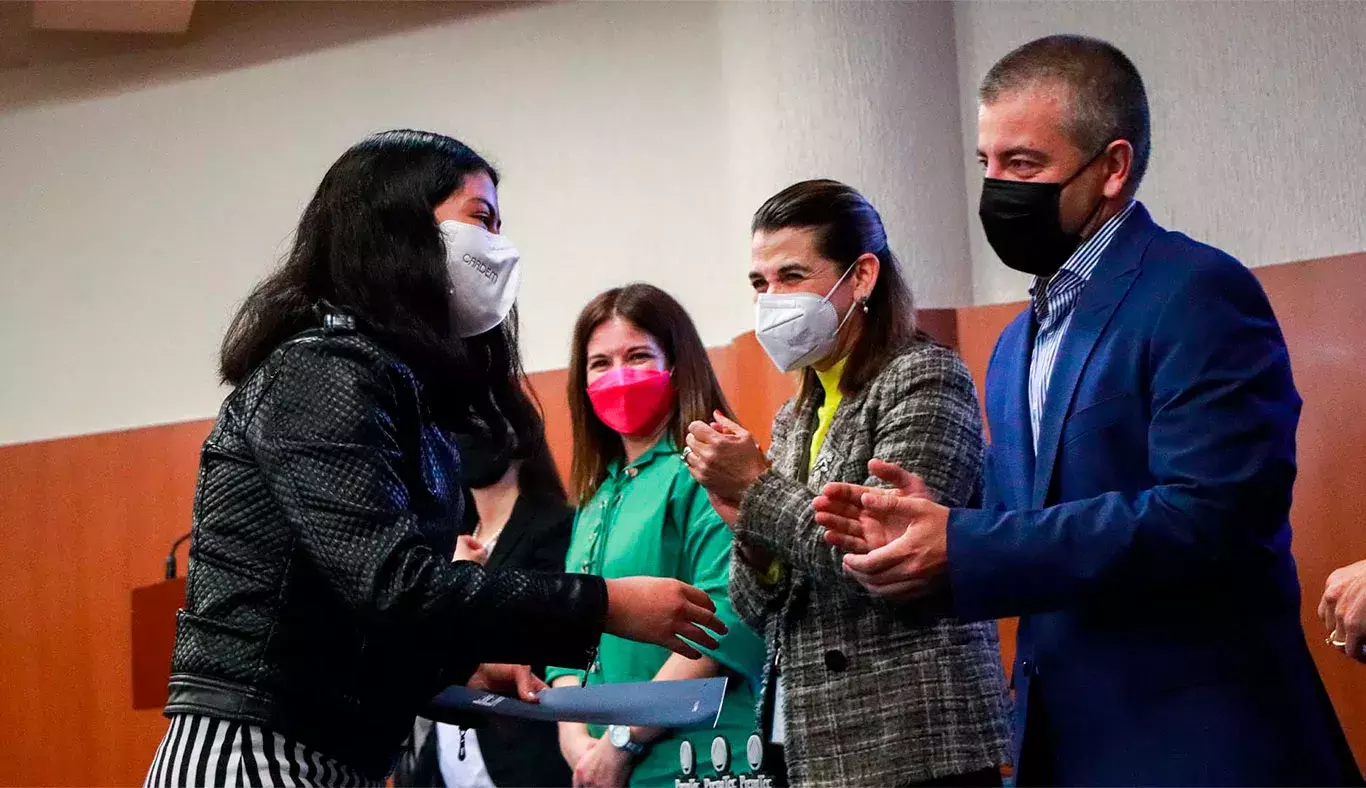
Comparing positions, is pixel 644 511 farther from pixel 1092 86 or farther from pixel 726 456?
pixel 1092 86

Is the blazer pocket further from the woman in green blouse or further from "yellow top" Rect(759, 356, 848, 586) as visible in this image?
the woman in green blouse

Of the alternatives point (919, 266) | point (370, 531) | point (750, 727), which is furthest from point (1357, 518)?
point (370, 531)

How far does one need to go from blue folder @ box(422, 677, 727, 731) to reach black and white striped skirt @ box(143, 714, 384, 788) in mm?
325

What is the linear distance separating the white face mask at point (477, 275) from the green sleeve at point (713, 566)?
848 mm

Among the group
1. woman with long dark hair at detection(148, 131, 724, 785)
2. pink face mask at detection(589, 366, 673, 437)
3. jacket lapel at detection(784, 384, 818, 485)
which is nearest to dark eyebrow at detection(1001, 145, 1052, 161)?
jacket lapel at detection(784, 384, 818, 485)

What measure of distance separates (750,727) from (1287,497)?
1.30 m

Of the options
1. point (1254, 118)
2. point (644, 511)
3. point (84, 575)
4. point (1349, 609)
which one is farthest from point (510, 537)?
point (84, 575)

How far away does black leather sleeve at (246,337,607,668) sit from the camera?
5.43 feet

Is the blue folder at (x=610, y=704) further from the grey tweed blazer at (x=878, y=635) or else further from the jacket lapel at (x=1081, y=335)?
the jacket lapel at (x=1081, y=335)

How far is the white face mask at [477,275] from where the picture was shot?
2059 millimetres

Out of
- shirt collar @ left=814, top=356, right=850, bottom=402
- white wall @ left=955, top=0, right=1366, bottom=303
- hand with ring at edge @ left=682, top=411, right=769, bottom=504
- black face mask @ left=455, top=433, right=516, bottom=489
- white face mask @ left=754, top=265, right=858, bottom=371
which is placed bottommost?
hand with ring at edge @ left=682, top=411, right=769, bottom=504

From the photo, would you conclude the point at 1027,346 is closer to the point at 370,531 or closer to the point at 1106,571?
the point at 1106,571

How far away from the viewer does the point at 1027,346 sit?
7.03 ft

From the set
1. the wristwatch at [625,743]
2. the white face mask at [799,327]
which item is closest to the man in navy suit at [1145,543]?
the white face mask at [799,327]
